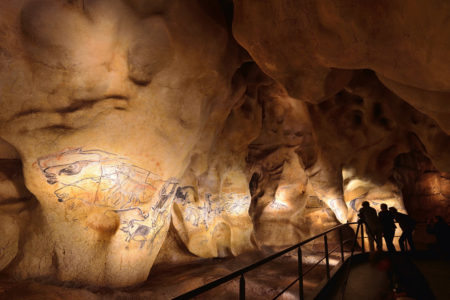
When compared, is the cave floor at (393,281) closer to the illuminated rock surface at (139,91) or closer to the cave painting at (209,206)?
the illuminated rock surface at (139,91)

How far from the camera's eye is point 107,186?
536 cm

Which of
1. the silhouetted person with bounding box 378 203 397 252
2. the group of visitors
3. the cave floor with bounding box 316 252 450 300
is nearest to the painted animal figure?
the cave floor with bounding box 316 252 450 300

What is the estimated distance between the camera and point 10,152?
5562mm

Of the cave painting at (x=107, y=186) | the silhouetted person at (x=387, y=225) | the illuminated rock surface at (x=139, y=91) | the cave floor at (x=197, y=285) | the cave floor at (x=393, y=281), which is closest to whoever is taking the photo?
the illuminated rock surface at (x=139, y=91)

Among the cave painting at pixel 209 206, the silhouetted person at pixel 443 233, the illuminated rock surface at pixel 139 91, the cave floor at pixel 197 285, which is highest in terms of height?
the illuminated rock surface at pixel 139 91

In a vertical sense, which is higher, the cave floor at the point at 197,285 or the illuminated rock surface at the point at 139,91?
the illuminated rock surface at the point at 139,91

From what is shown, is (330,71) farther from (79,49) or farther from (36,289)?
(36,289)

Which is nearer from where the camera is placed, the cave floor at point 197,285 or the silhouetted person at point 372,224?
the cave floor at point 197,285

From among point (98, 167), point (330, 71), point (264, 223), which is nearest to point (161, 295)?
point (98, 167)

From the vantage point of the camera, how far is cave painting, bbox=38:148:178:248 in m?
5.03

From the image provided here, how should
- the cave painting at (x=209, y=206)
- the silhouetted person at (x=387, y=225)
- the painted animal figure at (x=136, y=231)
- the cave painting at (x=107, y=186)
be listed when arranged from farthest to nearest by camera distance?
the cave painting at (x=209, y=206) < the painted animal figure at (x=136, y=231) < the silhouetted person at (x=387, y=225) < the cave painting at (x=107, y=186)

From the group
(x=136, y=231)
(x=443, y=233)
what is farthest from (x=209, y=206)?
(x=443, y=233)

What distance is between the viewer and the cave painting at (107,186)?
503cm

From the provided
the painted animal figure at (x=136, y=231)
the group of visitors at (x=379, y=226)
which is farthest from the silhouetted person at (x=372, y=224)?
the painted animal figure at (x=136, y=231)
